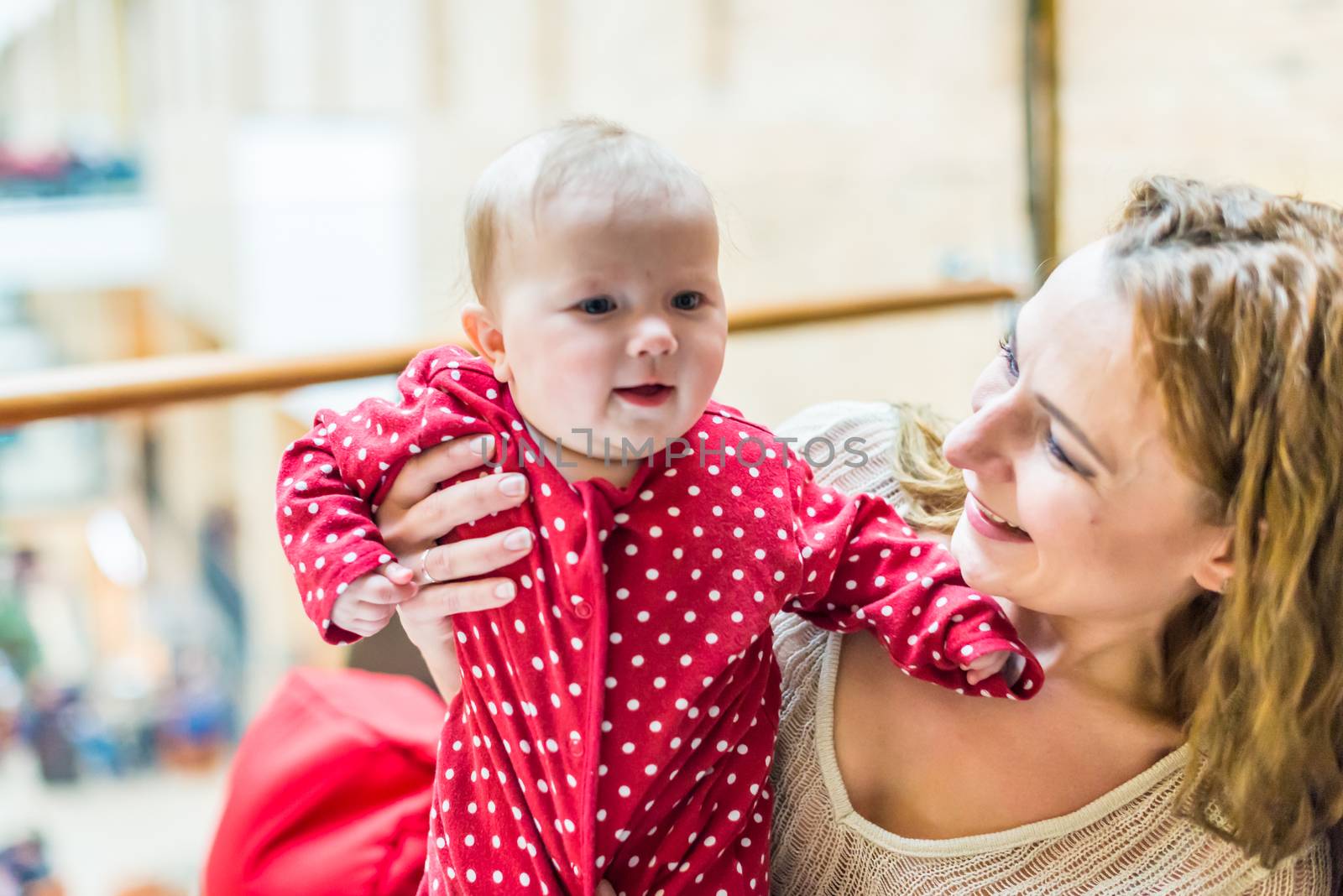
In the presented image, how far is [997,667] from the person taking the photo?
94 centimetres

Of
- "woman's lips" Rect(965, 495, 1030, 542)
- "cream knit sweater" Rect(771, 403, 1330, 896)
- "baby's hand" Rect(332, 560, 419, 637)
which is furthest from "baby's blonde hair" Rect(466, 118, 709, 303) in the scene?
"cream knit sweater" Rect(771, 403, 1330, 896)

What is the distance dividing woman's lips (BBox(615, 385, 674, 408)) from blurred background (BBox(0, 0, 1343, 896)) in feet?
0.58

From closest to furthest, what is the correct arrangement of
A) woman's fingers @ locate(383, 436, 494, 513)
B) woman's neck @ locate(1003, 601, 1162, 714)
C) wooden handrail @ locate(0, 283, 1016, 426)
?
woman's fingers @ locate(383, 436, 494, 513) → woman's neck @ locate(1003, 601, 1162, 714) → wooden handrail @ locate(0, 283, 1016, 426)

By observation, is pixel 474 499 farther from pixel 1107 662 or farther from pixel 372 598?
pixel 1107 662

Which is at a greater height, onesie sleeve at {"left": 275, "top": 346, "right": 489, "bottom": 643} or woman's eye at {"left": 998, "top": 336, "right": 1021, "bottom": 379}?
woman's eye at {"left": 998, "top": 336, "right": 1021, "bottom": 379}

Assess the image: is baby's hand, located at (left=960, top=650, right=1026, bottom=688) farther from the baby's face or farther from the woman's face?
the baby's face

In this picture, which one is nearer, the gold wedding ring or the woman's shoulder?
the gold wedding ring

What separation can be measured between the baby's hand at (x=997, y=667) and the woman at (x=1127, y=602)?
5 centimetres

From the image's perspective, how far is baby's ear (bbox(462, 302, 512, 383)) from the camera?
2.92 feet

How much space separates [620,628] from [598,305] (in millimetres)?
239

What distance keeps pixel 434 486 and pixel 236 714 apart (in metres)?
4.94

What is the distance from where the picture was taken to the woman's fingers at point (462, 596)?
890 millimetres

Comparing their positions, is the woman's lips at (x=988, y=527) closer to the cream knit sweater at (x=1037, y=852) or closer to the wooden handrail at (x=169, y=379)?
the cream knit sweater at (x=1037, y=852)

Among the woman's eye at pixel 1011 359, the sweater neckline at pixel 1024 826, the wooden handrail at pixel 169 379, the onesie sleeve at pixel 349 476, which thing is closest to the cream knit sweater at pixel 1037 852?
the sweater neckline at pixel 1024 826
